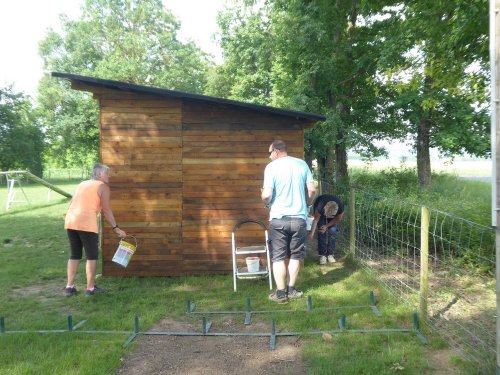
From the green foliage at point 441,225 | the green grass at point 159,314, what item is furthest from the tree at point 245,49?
the green grass at point 159,314

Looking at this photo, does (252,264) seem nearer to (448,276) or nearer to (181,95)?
(181,95)

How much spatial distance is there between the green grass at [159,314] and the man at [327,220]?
32 centimetres

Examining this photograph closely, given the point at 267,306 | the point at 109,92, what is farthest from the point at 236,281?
the point at 109,92

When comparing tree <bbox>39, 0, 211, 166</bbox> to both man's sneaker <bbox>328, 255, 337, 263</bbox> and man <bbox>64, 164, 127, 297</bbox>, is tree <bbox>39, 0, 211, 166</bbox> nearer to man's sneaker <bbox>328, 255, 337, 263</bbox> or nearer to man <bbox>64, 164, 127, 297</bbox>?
man's sneaker <bbox>328, 255, 337, 263</bbox>

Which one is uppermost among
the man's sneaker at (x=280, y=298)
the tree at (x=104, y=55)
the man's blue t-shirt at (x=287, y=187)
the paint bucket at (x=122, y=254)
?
the tree at (x=104, y=55)

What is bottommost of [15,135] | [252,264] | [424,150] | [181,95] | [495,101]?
[252,264]

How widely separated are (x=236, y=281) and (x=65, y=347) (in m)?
2.93

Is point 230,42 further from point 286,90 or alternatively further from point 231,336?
point 231,336

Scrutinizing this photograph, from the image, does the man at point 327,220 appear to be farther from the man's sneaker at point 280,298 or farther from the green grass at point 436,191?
the man's sneaker at point 280,298

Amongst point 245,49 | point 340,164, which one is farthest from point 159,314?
point 245,49

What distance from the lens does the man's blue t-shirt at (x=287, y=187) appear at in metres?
5.50

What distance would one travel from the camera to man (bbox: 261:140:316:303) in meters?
5.50

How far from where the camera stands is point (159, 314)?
17.0 ft

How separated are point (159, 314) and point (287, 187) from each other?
2096mm
